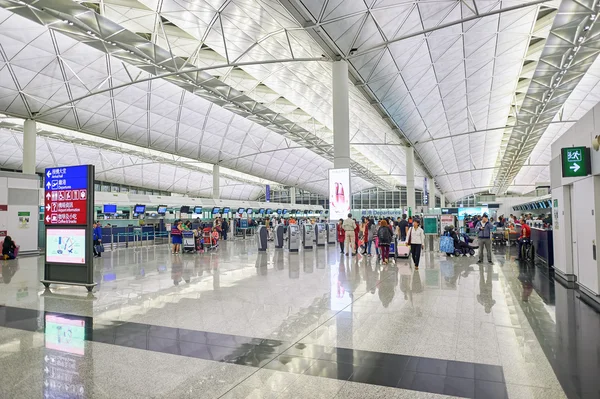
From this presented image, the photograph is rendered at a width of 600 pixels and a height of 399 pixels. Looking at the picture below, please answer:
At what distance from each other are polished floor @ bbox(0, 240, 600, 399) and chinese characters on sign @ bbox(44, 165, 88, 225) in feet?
5.96

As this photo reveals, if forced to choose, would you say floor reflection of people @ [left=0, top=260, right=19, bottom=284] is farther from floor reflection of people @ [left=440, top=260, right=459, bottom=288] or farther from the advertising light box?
floor reflection of people @ [left=440, top=260, right=459, bottom=288]

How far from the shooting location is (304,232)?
21.0 m

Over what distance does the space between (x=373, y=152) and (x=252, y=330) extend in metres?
40.6

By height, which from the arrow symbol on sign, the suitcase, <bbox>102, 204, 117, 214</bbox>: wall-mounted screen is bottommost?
the suitcase

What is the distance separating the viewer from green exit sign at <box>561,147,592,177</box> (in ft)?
26.8

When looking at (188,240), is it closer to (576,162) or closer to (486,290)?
(486,290)

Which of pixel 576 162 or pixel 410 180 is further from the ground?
pixel 410 180

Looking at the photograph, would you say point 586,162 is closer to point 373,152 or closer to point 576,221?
point 576,221

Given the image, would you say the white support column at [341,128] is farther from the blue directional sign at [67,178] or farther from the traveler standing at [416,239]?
the blue directional sign at [67,178]

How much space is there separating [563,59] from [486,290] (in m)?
17.9

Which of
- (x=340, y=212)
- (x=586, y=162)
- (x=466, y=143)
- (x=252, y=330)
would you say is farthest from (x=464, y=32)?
(x=466, y=143)

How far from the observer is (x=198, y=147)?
1491 inches

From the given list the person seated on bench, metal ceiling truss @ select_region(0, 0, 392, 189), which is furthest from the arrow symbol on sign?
the person seated on bench

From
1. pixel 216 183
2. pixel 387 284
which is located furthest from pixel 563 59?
pixel 216 183
